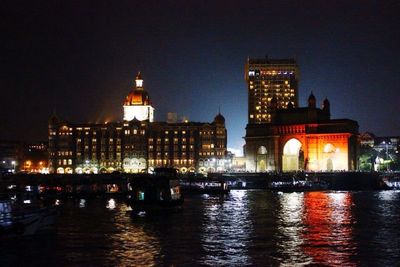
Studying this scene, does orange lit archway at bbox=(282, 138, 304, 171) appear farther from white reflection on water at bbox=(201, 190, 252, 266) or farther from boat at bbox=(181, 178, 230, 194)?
white reflection on water at bbox=(201, 190, 252, 266)

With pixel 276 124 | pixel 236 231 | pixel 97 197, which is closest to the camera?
pixel 236 231

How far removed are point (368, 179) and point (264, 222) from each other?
99.6m

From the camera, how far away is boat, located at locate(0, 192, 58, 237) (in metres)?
53.3

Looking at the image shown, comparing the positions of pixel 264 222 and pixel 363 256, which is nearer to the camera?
pixel 363 256

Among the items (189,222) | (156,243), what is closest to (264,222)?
(189,222)

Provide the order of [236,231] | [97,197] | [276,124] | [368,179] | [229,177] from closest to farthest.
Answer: [236,231]
[97,197]
[368,179]
[229,177]
[276,124]

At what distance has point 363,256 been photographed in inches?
1834

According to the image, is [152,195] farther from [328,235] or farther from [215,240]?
[328,235]

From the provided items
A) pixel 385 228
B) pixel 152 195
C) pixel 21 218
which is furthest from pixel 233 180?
pixel 21 218

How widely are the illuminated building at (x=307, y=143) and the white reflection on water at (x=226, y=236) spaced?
334ft

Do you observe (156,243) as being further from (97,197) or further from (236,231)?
(97,197)

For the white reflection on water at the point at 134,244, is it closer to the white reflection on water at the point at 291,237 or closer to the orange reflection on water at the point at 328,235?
the white reflection on water at the point at 291,237

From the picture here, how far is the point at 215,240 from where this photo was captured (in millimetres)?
55094

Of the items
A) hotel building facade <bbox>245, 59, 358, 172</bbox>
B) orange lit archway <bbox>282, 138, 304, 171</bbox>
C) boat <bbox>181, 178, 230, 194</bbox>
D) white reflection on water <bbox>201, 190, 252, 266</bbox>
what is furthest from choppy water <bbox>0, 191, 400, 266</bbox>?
orange lit archway <bbox>282, 138, 304, 171</bbox>
